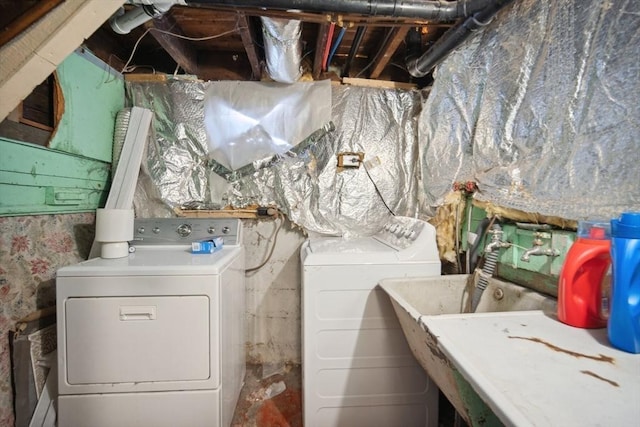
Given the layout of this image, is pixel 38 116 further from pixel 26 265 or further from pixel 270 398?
pixel 270 398

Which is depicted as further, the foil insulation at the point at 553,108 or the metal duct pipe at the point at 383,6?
the metal duct pipe at the point at 383,6

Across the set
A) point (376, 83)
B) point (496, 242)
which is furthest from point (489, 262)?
point (376, 83)

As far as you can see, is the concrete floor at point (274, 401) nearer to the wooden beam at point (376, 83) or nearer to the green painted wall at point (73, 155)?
the green painted wall at point (73, 155)

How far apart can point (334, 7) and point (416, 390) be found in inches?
72.6

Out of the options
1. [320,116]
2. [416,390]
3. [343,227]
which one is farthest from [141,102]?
[416,390]

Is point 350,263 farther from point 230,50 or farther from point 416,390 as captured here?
point 230,50

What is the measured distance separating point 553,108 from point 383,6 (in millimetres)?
818

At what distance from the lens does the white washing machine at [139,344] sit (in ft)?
3.34

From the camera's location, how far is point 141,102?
1.83m

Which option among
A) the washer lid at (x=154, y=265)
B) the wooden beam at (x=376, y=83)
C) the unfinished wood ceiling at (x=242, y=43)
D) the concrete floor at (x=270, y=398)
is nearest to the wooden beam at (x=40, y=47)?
the washer lid at (x=154, y=265)

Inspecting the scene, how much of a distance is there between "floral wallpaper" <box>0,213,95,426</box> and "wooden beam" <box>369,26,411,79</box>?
2029 millimetres

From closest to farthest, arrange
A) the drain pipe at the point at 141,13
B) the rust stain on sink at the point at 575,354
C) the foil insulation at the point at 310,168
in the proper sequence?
the rust stain on sink at the point at 575,354 < the drain pipe at the point at 141,13 < the foil insulation at the point at 310,168

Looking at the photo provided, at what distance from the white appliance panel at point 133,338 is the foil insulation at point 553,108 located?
4.66ft

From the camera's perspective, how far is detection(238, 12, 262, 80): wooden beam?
4.33 feet
